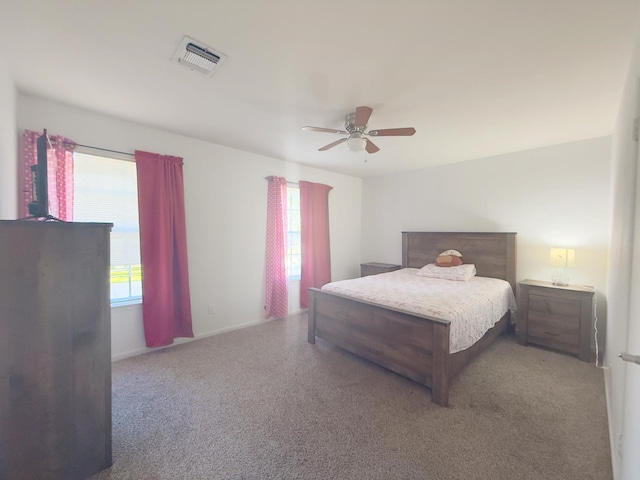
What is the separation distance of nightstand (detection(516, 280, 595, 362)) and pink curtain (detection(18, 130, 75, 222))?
192 inches

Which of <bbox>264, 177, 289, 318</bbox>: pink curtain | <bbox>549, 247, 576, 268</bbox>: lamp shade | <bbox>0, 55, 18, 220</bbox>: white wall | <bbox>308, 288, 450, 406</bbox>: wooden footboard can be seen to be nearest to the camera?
<bbox>0, 55, 18, 220</bbox>: white wall

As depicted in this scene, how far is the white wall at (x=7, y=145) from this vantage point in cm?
173

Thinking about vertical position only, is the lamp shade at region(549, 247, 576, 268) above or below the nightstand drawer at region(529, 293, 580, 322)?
above

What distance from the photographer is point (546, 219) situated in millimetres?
3328

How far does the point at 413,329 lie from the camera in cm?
220

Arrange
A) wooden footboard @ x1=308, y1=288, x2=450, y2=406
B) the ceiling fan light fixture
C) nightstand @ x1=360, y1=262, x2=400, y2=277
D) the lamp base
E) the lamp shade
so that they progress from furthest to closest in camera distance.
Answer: nightstand @ x1=360, y1=262, x2=400, y2=277 < the lamp base < the lamp shade < the ceiling fan light fixture < wooden footboard @ x1=308, y1=288, x2=450, y2=406

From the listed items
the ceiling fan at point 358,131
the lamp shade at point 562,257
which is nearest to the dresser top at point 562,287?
the lamp shade at point 562,257

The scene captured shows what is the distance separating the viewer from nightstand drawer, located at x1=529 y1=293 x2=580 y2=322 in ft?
9.16

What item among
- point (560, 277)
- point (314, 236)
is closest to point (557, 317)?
point (560, 277)

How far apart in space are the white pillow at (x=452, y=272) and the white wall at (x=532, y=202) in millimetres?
661

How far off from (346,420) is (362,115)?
2317 mm

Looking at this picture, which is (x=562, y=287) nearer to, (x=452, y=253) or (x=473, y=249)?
(x=473, y=249)

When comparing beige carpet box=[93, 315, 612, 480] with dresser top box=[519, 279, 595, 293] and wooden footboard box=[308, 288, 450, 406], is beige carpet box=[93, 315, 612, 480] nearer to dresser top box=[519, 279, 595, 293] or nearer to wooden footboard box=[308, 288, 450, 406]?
wooden footboard box=[308, 288, 450, 406]

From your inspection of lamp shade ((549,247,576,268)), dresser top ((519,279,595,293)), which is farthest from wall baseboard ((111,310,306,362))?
lamp shade ((549,247,576,268))
